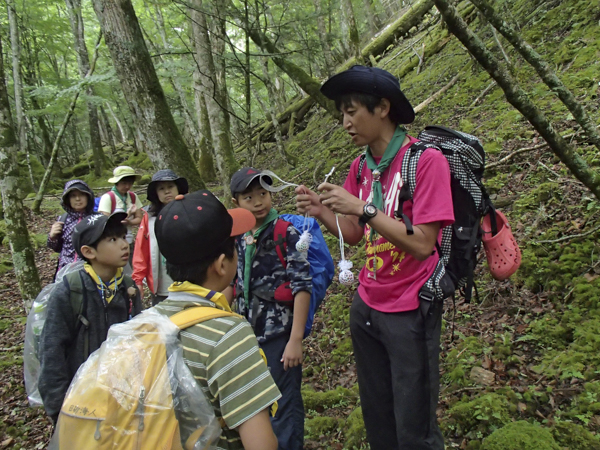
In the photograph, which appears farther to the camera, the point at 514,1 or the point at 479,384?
the point at 514,1

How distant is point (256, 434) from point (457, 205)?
5.11 feet

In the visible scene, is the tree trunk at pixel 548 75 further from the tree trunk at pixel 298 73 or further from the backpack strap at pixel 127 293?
the tree trunk at pixel 298 73

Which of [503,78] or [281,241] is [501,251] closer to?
[503,78]

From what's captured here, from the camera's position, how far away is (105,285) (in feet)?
9.29

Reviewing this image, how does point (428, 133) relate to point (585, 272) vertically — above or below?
above

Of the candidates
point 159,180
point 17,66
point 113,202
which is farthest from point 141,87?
point 17,66

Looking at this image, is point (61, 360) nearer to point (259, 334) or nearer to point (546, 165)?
point (259, 334)

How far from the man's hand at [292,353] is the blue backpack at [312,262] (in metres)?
0.25

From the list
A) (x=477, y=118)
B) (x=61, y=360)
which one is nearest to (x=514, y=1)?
(x=477, y=118)

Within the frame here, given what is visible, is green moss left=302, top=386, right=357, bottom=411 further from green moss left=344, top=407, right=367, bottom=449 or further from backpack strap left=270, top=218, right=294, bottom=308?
backpack strap left=270, top=218, right=294, bottom=308

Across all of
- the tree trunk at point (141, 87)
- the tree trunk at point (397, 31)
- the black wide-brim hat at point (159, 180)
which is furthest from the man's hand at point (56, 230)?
the tree trunk at point (397, 31)

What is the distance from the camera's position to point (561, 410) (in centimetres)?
271

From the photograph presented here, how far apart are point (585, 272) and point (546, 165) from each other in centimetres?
199

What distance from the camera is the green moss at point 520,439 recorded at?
7.54 ft
